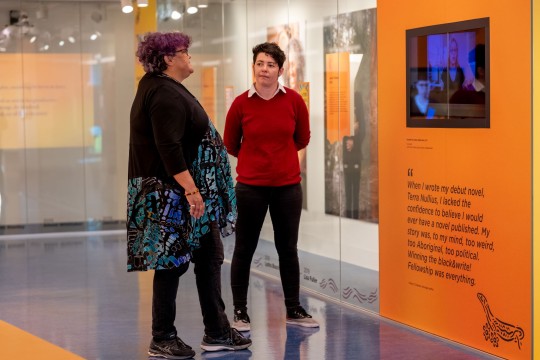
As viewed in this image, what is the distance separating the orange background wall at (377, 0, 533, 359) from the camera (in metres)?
5.44

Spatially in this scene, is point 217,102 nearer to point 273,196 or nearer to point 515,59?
point 273,196

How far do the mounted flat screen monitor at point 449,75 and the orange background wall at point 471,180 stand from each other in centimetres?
6

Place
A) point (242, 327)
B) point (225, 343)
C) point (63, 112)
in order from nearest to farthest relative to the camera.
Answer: point (225, 343) < point (242, 327) < point (63, 112)

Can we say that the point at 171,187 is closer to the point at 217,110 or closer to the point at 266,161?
the point at 266,161

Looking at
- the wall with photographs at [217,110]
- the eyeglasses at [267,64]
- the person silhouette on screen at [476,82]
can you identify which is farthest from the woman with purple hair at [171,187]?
the wall with photographs at [217,110]

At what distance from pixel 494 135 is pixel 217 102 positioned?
4.62 m

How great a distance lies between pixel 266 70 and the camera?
21.0ft

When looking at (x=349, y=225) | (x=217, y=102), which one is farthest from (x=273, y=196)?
(x=217, y=102)

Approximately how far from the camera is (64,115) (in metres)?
12.8

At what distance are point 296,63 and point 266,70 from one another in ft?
5.68

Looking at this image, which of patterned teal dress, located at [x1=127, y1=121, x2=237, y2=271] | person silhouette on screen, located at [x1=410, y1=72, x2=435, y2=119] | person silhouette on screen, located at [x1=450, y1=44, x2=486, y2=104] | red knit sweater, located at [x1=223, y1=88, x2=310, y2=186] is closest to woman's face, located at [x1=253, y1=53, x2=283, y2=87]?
red knit sweater, located at [x1=223, y1=88, x2=310, y2=186]

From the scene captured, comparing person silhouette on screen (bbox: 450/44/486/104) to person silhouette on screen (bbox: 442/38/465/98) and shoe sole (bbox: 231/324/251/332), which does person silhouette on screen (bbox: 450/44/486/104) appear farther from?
shoe sole (bbox: 231/324/251/332)

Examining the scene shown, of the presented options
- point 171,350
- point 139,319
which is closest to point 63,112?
point 139,319

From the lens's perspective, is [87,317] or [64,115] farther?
[64,115]
